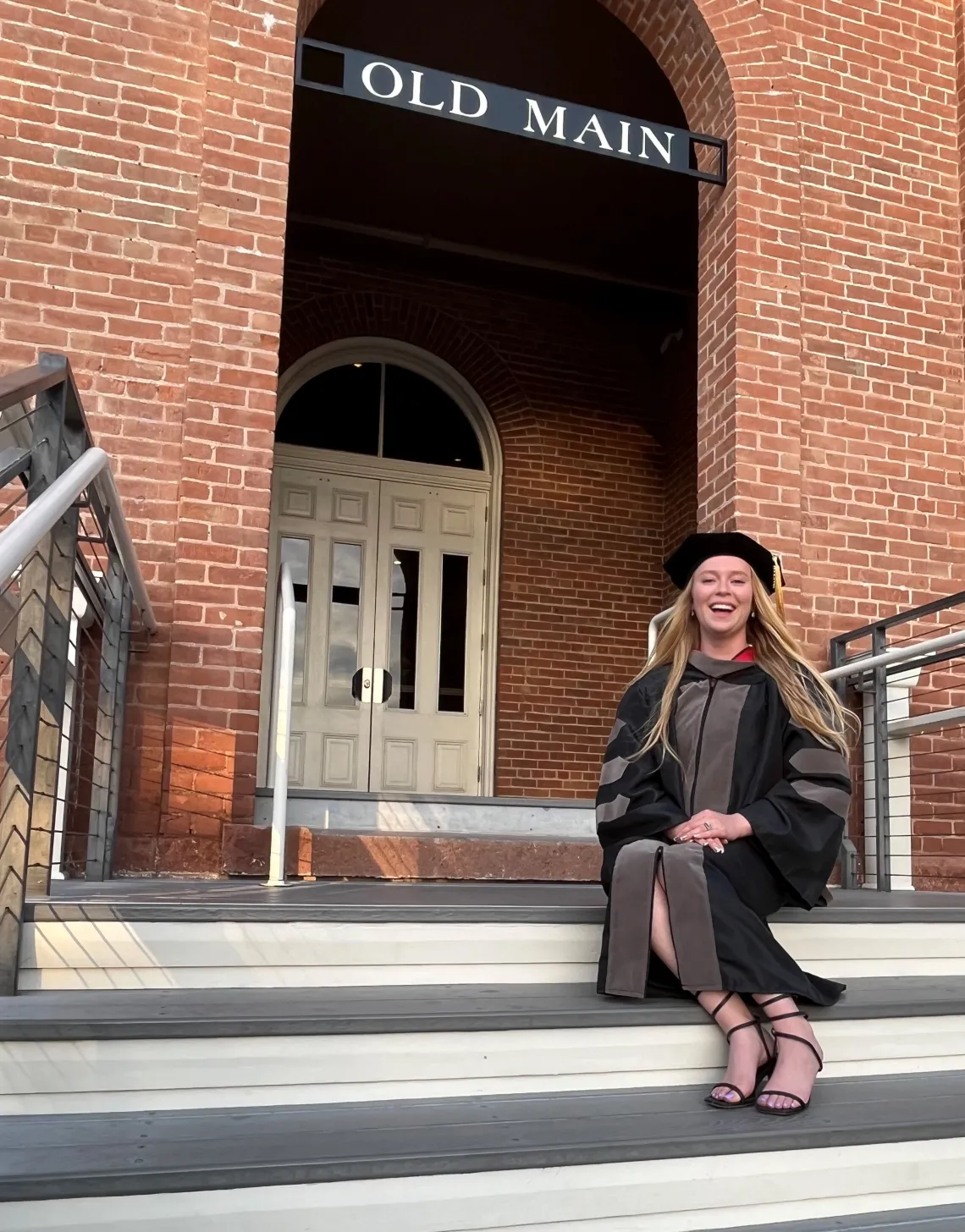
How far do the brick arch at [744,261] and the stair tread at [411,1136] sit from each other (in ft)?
11.2

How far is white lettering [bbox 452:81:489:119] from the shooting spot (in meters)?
5.09

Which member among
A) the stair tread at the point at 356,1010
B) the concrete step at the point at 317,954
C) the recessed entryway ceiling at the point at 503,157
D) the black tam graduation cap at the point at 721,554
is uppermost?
the recessed entryway ceiling at the point at 503,157

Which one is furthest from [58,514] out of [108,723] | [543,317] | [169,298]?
[543,317]

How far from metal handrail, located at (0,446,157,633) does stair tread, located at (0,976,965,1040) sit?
89cm

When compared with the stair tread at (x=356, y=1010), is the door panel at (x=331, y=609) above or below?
above

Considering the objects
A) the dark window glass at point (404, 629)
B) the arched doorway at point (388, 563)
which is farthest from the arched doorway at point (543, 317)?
the dark window glass at point (404, 629)

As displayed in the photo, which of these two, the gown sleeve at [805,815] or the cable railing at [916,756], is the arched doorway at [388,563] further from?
the gown sleeve at [805,815]

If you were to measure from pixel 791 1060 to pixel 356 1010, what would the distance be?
3.03 feet

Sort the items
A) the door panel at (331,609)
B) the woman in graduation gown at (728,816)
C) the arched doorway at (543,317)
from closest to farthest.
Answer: the woman in graduation gown at (728,816) < the arched doorway at (543,317) < the door panel at (331,609)

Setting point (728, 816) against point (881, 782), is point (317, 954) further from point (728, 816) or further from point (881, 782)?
point (881, 782)

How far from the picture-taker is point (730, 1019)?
7.89 feet

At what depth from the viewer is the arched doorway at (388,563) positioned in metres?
8.08

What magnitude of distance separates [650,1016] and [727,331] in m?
3.95

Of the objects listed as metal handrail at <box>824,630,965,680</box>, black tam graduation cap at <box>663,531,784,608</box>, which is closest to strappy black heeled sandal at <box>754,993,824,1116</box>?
black tam graduation cap at <box>663,531,784,608</box>
